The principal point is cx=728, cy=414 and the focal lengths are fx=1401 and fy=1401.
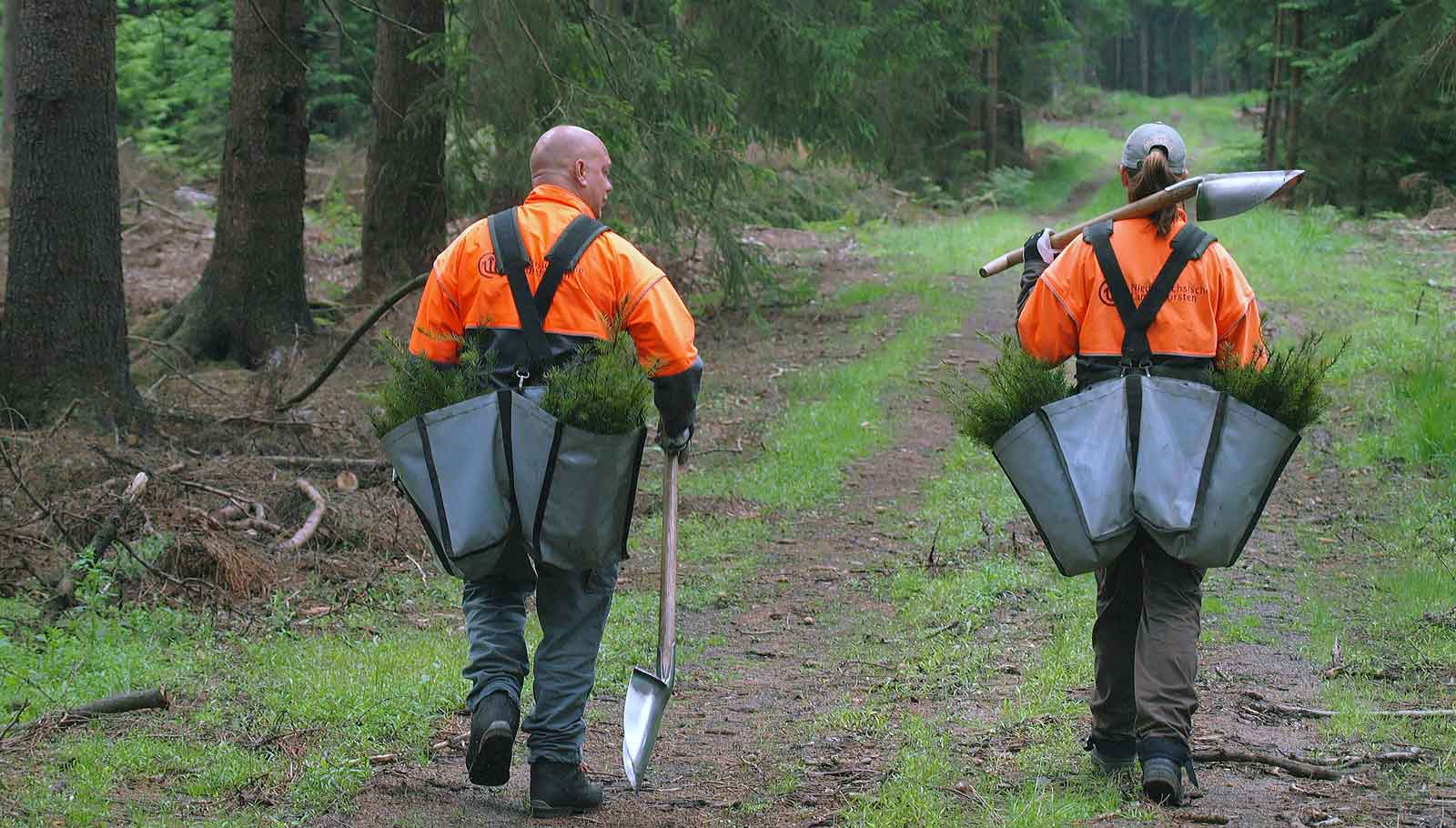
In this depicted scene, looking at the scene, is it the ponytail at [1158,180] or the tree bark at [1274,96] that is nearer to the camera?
the ponytail at [1158,180]

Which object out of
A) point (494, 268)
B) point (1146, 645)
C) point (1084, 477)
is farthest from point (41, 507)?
point (1146, 645)

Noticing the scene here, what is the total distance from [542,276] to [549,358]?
→ 28cm

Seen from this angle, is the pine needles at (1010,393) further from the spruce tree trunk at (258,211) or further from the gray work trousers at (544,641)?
the spruce tree trunk at (258,211)

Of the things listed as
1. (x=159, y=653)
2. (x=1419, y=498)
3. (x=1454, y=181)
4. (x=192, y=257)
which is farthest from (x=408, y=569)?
(x=1454, y=181)

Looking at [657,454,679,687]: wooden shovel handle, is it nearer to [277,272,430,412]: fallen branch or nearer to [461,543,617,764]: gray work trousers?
[461,543,617,764]: gray work trousers

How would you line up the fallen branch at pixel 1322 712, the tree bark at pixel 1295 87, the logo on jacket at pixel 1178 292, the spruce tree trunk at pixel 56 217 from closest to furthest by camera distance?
the logo on jacket at pixel 1178 292, the fallen branch at pixel 1322 712, the spruce tree trunk at pixel 56 217, the tree bark at pixel 1295 87

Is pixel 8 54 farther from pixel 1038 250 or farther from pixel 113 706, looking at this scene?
pixel 1038 250

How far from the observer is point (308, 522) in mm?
8945

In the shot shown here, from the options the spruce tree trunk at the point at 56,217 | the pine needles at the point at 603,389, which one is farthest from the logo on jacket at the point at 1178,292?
the spruce tree trunk at the point at 56,217

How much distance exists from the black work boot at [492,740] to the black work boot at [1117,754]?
6.80 feet

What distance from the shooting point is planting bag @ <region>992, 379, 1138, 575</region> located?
15.2ft

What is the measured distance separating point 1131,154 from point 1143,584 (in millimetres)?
1529

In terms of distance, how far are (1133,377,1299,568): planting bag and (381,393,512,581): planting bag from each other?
2.14 meters

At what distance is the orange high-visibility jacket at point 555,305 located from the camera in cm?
482
